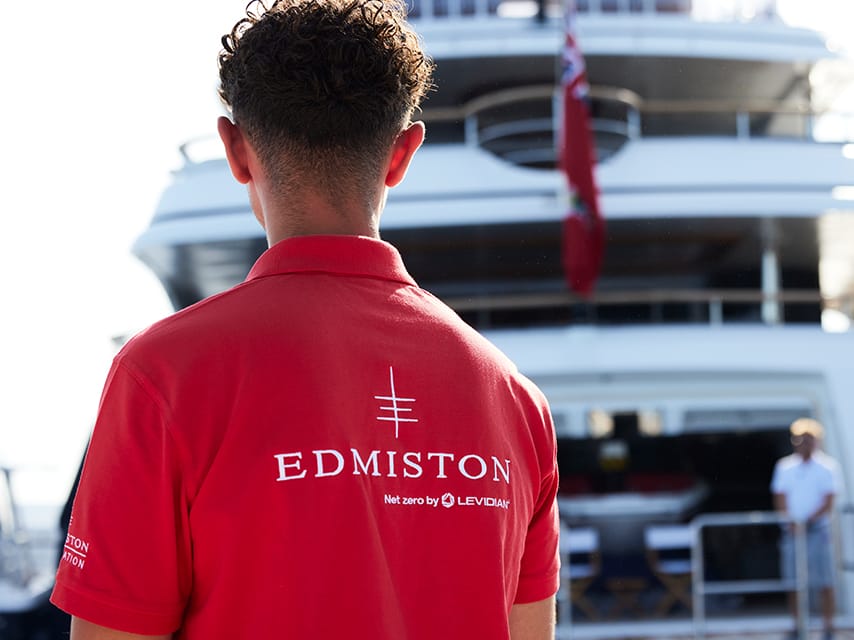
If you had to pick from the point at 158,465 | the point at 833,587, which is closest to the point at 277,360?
the point at 158,465

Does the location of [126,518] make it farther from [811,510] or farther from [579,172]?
[579,172]

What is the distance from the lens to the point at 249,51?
894 mm

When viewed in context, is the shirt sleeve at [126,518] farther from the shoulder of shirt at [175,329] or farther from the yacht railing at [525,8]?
the yacht railing at [525,8]

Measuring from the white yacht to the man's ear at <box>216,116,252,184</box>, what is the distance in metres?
4.68

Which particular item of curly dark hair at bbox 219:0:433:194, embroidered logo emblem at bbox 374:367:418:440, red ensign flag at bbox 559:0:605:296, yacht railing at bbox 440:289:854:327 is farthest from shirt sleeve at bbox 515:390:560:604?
red ensign flag at bbox 559:0:605:296

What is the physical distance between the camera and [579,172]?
699 centimetres

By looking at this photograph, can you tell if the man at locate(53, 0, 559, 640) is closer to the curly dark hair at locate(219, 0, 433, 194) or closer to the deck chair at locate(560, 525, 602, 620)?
the curly dark hair at locate(219, 0, 433, 194)

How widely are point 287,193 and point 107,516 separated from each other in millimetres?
307

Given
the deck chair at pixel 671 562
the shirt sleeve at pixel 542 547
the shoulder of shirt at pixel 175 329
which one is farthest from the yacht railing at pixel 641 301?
the shoulder of shirt at pixel 175 329

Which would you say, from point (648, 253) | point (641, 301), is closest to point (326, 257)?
point (641, 301)

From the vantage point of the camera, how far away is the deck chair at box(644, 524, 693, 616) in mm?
5848

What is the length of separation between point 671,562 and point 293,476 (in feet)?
18.2

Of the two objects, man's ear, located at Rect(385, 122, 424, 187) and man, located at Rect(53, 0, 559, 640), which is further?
man's ear, located at Rect(385, 122, 424, 187)

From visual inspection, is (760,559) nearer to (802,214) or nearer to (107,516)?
(802,214)
